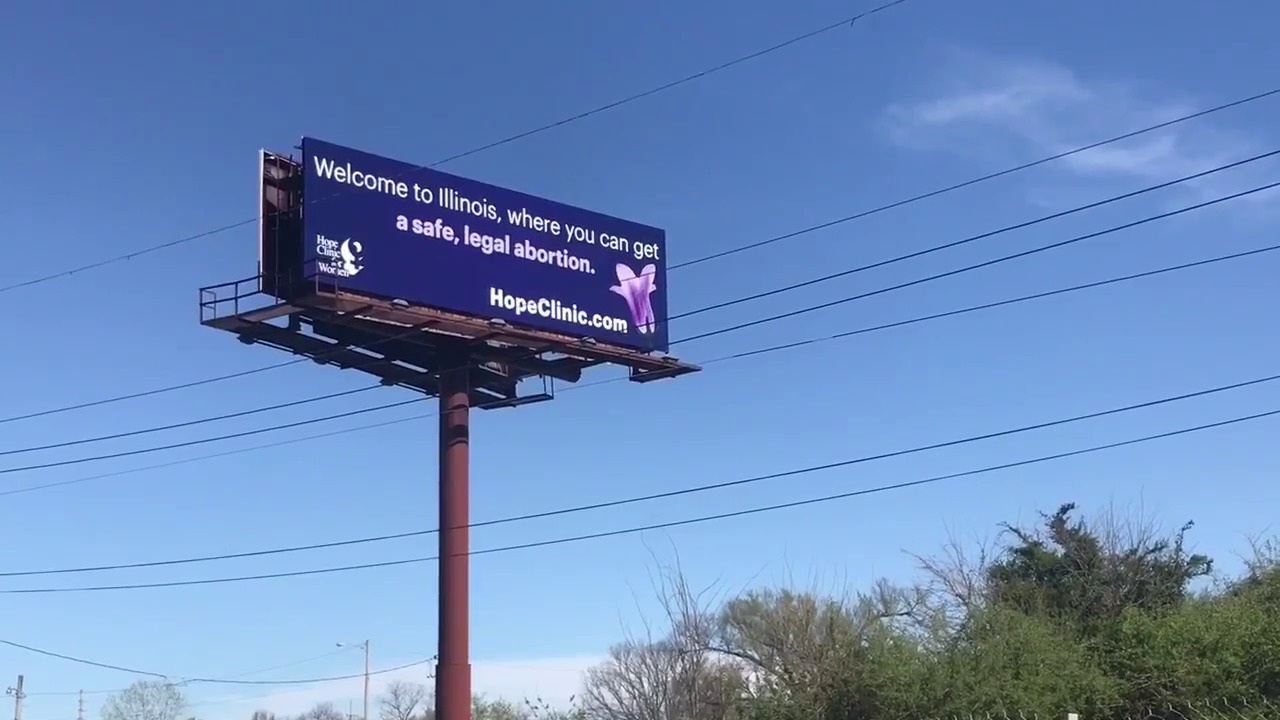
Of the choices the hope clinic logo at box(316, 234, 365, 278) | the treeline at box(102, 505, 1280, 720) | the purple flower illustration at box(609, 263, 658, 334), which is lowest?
the treeline at box(102, 505, 1280, 720)

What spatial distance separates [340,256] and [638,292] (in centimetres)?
979

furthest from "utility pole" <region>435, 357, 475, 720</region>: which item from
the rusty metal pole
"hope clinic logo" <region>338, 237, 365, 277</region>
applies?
"hope clinic logo" <region>338, 237, 365, 277</region>

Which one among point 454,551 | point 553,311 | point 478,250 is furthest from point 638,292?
point 454,551

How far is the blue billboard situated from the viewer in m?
33.6

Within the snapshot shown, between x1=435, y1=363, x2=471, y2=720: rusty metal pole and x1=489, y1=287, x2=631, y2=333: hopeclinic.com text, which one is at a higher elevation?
x1=489, y1=287, x2=631, y2=333: hopeclinic.com text

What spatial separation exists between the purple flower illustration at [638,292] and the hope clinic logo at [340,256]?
27.1ft

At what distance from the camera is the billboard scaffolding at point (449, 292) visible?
33.4 m

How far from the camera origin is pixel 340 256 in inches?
1313

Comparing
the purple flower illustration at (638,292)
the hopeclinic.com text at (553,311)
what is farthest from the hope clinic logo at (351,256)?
the purple flower illustration at (638,292)

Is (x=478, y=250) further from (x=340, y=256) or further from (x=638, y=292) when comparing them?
(x=638, y=292)

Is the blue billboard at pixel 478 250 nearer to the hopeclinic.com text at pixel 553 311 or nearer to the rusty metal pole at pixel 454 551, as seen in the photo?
the hopeclinic.com text at pixel 553 311

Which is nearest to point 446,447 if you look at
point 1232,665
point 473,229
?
point 473,229

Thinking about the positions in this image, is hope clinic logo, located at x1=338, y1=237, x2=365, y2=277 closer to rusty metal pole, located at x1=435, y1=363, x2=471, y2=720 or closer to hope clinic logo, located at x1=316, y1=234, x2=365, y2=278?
hope clinic logo, located at x1=316, y1=234, x2=365, y2=278

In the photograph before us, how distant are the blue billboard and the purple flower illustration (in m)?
0.04
